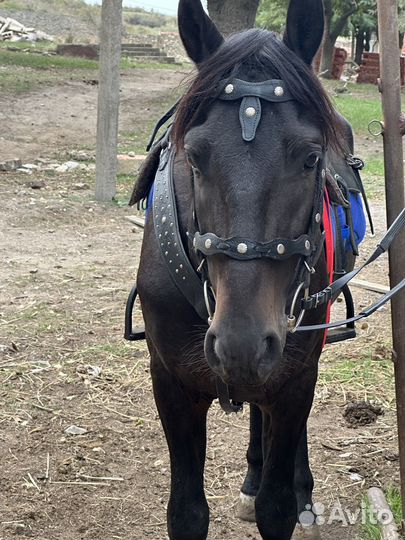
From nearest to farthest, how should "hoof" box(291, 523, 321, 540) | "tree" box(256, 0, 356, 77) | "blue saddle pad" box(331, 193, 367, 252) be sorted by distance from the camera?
"blue saddle pad" box(331, 193, 367, 252)
"hoof" box(291, 523, 321, 540)
"tree" box(256, 0, 356, 77)

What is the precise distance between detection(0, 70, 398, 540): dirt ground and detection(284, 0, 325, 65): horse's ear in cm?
227

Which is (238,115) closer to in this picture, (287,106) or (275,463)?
(287,106)

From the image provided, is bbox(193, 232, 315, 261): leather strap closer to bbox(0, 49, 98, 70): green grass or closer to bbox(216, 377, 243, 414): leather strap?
bbox(216, 377, 243, 414): leather strap

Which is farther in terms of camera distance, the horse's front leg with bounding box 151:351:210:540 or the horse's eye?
the horse's front leg with bounding box 151:351:210:540

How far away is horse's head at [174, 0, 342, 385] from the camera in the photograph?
7.10 feet

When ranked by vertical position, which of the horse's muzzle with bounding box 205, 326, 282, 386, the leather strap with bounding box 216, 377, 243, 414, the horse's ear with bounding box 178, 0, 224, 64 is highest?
the horse's ear with bounding box 178, 0, 224, 64

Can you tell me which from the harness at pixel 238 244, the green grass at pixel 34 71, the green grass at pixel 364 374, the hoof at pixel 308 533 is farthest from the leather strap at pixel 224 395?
the green grass at pixel 34 71

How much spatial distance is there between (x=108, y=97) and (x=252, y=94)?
24.7 feet

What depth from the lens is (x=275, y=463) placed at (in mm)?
3045

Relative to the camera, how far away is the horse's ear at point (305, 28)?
2445mm

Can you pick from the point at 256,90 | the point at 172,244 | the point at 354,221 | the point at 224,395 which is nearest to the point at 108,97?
the point at 354,221

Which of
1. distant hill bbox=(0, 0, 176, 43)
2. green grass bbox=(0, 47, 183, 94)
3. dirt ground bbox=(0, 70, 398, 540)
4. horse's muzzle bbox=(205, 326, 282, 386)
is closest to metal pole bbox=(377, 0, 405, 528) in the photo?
dirt ground bbox=(0, 70, 398, 540)

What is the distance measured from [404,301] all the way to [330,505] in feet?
3.61

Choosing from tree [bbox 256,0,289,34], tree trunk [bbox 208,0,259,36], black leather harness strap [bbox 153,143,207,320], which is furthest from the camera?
tree [bbox 256,0,289,34]
